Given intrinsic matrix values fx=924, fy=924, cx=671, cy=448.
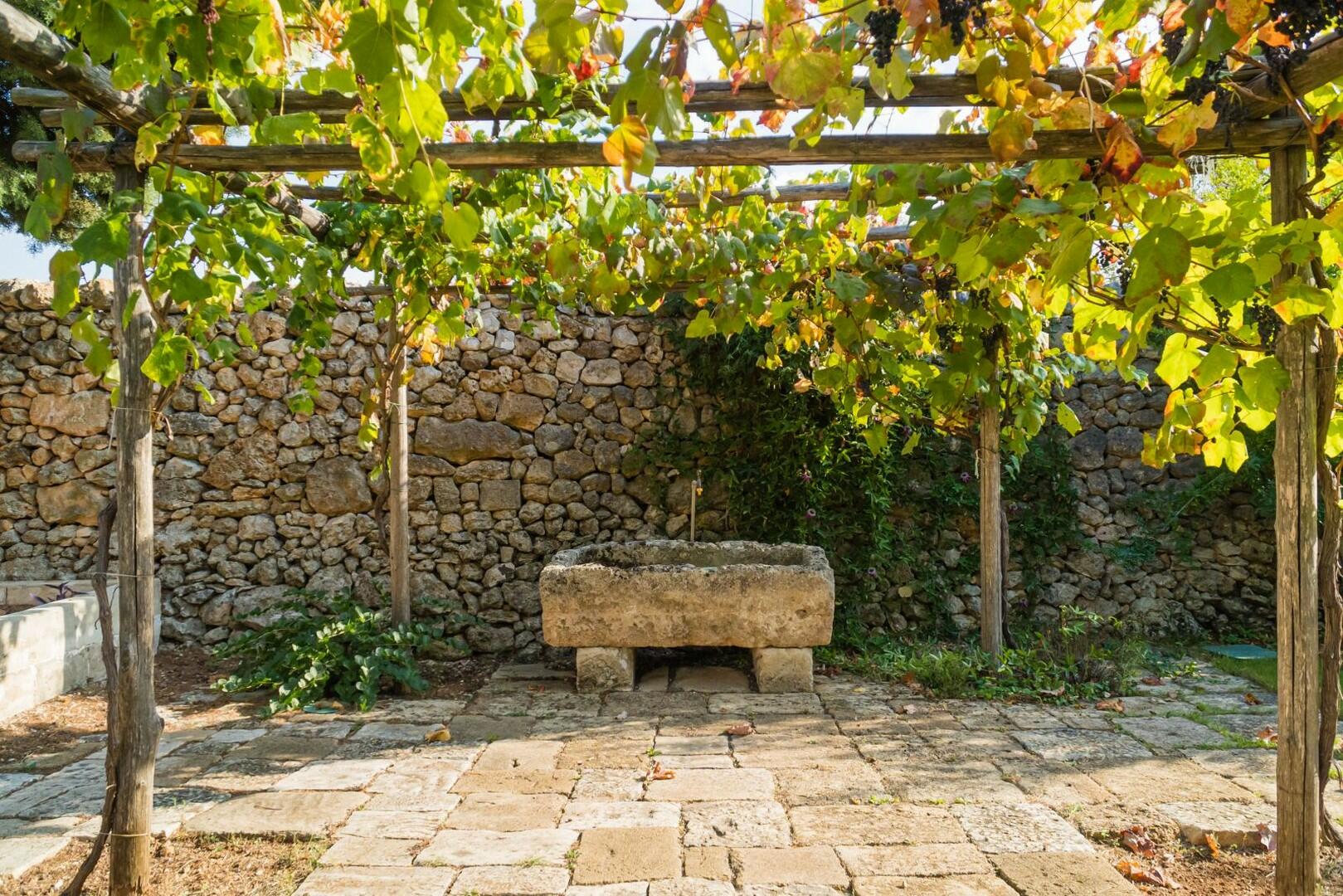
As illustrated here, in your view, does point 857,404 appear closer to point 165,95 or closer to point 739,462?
point 739,462

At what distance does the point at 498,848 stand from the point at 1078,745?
2.44 metres

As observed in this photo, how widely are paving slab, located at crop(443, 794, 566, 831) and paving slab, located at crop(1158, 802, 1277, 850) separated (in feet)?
6.55

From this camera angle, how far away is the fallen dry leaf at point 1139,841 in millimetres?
2713

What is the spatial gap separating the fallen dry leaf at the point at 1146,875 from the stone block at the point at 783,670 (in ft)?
7.66

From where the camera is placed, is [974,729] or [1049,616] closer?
[974,729]

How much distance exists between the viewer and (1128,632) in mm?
6004

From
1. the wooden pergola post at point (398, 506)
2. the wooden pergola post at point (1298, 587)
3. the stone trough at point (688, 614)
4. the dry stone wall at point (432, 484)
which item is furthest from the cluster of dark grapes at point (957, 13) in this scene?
the dry stone wall at point (432, 484)

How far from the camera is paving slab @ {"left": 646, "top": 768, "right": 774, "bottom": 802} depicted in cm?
326

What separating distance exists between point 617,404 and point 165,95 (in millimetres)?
3986

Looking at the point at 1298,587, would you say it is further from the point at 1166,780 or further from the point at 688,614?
the point at 688,614

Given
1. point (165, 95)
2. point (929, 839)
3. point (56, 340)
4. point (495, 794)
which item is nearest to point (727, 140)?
point (165, 95)

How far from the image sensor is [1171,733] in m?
3.98

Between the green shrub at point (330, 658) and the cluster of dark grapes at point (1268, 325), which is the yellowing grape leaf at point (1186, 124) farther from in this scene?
the green shrub at point (330, 658)

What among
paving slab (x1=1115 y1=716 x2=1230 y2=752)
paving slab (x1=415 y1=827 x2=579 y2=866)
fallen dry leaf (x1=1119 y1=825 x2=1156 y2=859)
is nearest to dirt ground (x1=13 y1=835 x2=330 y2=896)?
paving slab (x1=415 y1=827 x2=579 y2=866)
